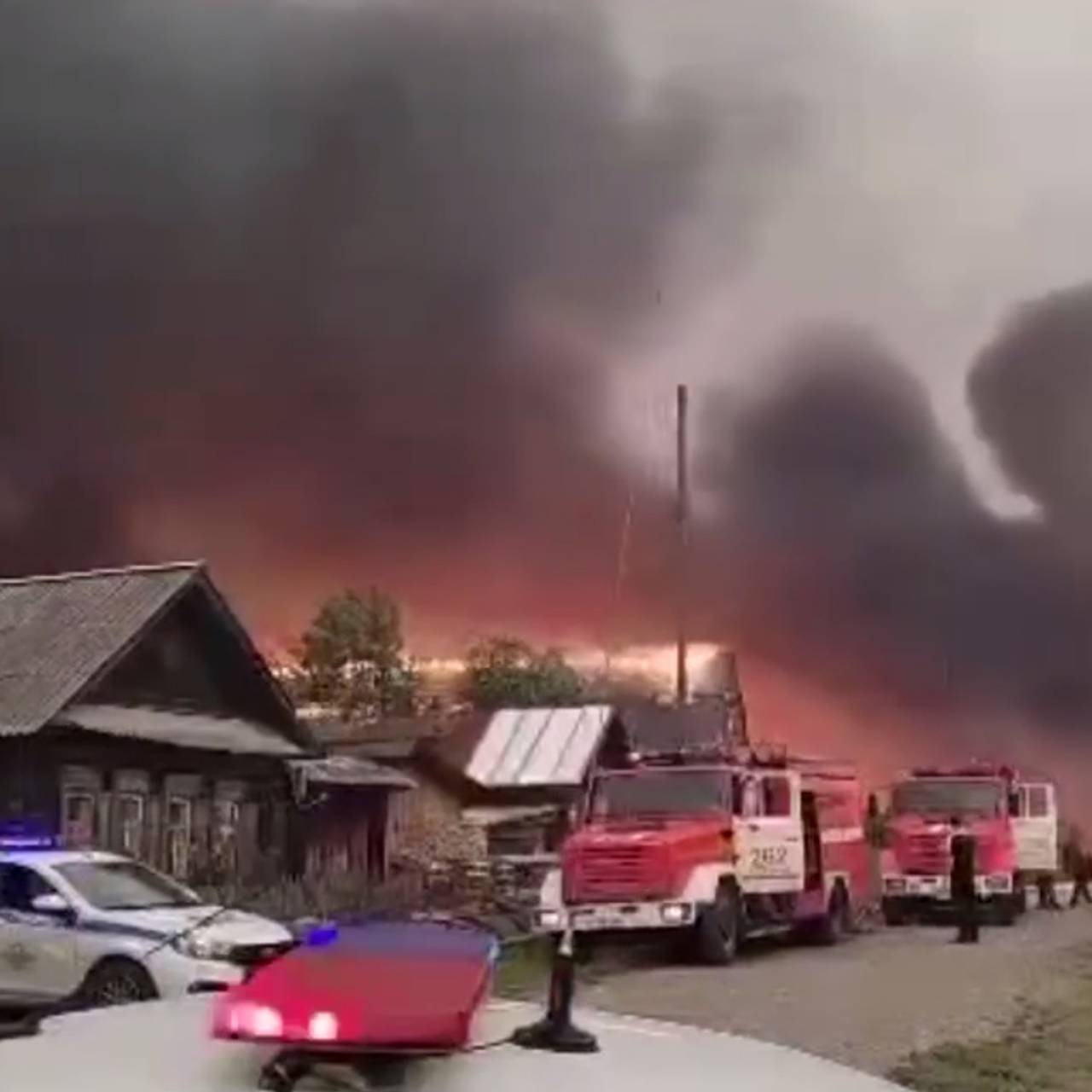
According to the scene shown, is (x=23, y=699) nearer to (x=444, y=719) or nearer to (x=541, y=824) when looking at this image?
(x=541, y=824)

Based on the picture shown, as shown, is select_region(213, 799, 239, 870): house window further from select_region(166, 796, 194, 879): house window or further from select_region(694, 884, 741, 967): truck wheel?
select_region(694, 884, 741, 967): truck wheel

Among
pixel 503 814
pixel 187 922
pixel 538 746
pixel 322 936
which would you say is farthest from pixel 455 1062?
pixel 538 746

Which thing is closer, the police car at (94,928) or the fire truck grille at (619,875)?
the police car at (94,928)

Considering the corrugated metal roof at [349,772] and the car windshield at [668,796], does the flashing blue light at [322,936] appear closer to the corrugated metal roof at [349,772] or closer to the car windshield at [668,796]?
the car windshield at [668,796]

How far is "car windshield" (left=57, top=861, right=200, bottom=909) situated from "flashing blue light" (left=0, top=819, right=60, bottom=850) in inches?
22.6

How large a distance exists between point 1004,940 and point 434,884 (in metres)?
8.22

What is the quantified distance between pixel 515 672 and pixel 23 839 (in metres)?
38.1

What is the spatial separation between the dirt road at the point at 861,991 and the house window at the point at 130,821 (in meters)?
8.31

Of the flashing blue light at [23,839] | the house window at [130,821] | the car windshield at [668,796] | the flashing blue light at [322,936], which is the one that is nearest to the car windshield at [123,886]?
the flashing blue light at [23,839]

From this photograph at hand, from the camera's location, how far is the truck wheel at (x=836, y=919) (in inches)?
939

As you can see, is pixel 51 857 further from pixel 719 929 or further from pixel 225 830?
pixel 225 830

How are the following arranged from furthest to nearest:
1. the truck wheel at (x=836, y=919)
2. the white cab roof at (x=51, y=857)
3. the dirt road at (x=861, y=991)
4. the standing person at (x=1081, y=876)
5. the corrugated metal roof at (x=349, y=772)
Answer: the standing person at (x=1081, y=876) < the corrugated metal roof at (x=349, y=772) < the truck wheel at (x=836, y=919) < the white cab roof at (x=51, y=857) < the dirt road at (x=861, y=991)

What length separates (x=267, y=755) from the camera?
2833 centimetres

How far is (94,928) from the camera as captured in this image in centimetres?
1426
